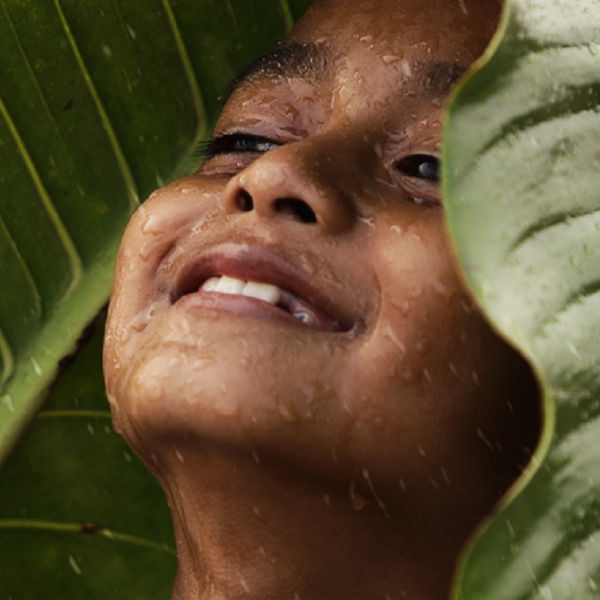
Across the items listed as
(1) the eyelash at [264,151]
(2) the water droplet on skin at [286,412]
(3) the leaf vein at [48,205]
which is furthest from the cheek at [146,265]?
(3) the leaf vein at [48,205]

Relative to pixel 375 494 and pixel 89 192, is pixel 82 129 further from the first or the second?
pixel 375 494

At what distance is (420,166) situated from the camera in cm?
129

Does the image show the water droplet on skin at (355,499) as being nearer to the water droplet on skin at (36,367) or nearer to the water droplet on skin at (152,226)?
the water droplet on skin at (152,226)

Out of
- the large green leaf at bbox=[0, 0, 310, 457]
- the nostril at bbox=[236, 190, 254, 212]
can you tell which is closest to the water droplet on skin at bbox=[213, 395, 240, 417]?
the nostril at bbox=[236, 190, 254, 212]

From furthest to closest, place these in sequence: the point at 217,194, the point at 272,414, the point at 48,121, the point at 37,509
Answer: the point at 37,509 < the point at 48,121 < the point at 217,194 < the point at 272,414

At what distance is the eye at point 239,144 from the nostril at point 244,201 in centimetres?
17

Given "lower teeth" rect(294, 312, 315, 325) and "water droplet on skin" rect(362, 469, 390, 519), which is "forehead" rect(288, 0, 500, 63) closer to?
"lower teeth" rect(294, 312, 315, 325)

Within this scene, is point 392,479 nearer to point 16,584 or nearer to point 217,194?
point 217,194

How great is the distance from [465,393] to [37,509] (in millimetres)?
1012

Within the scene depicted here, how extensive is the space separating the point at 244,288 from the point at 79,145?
2.13 ft

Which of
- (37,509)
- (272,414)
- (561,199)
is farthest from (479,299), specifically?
(37,509)

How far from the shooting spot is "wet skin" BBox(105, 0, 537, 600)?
1172mm

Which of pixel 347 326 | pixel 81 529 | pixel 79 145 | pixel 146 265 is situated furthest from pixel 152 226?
pixel 81 529

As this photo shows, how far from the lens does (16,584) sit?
2.04 m
